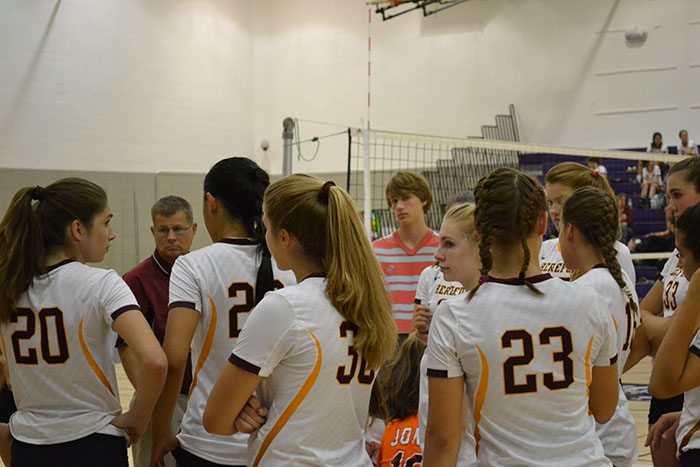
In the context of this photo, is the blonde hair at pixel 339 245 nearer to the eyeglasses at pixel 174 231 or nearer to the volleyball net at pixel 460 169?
the eyeglasses at pixel 174 231

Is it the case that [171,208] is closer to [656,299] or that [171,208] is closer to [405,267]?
[405,267]

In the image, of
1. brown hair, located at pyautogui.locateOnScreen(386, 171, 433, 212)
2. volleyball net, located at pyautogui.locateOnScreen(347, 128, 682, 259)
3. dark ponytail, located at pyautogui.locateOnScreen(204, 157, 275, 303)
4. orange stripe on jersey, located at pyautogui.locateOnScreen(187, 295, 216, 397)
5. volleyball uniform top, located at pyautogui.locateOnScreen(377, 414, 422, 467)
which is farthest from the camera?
volleyball net, located at pyautogui.locateOnScreen(347, 128, 682, 259)

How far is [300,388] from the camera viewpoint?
2008mm

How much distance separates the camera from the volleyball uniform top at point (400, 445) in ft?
8.75

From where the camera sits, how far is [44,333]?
241cm

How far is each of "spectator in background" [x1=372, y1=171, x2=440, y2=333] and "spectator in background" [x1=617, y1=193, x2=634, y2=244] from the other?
30.0 feet

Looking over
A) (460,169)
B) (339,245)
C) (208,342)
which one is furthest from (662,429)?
(460,169)

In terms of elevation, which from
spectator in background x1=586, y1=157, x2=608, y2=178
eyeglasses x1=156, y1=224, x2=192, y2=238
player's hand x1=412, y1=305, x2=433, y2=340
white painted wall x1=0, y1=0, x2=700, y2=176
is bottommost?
player's hand x1=412, y1=305, x2=433, y2=340

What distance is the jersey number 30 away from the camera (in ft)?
6.46

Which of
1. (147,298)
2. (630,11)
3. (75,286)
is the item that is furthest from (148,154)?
(75,286)

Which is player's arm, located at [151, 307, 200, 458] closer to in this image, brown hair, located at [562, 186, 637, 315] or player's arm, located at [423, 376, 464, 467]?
player's arm, located at [423, 376, 464, 467]

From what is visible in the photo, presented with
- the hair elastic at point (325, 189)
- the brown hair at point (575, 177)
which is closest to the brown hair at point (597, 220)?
the brown hair at point (575, 177)

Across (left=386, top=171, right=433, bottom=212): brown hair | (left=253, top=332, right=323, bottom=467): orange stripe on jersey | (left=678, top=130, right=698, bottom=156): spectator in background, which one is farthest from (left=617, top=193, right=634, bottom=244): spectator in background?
(left=253, top=332, right=323, bottom=467): orange stripe on jersey

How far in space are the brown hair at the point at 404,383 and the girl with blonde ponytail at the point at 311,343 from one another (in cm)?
65
